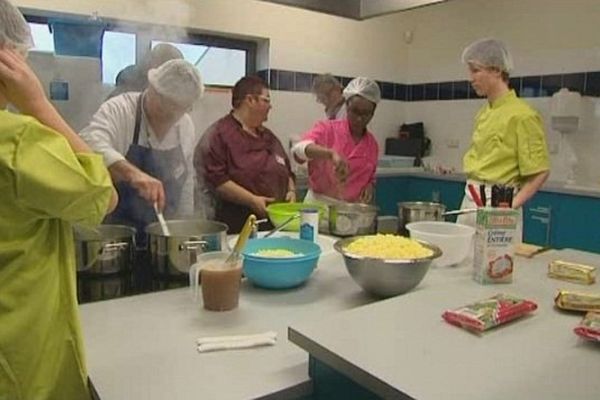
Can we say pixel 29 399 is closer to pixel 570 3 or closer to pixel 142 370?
pixel 142 370

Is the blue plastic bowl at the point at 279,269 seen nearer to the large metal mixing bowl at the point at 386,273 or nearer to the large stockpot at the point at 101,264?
the large metal mixing bowl at the point at 386,273

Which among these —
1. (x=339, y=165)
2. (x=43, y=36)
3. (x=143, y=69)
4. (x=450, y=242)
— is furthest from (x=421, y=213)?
(x=43, y=36)

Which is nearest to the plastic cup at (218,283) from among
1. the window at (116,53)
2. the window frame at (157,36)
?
the window frame at (157,36)

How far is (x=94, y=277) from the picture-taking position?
1.17m

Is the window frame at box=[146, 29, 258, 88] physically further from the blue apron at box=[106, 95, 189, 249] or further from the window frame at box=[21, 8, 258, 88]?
the blue apron at box=[106, 95, 189, 249]

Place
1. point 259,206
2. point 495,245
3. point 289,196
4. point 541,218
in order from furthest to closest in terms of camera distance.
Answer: point 541,218
point 289,196
point 259,206
point 495,245

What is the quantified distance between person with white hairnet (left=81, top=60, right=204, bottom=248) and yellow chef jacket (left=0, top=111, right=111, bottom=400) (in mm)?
748

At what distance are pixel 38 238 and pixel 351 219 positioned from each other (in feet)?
3.56

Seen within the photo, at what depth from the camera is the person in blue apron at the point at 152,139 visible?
1649 mm

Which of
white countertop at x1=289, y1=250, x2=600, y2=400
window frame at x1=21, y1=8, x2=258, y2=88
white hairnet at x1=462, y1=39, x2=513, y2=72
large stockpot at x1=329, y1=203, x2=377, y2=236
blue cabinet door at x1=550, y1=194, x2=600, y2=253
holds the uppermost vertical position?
window frame at x1=21, y1=8, x2=258, y2=88

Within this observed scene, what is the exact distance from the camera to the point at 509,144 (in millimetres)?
1982

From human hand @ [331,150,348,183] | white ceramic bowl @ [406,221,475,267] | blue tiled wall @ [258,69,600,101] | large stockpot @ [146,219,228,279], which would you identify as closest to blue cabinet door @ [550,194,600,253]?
blue tiled wall @ [258,69,600,101]

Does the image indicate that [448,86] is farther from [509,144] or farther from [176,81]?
[176,81]

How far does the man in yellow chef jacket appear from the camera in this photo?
668mm
